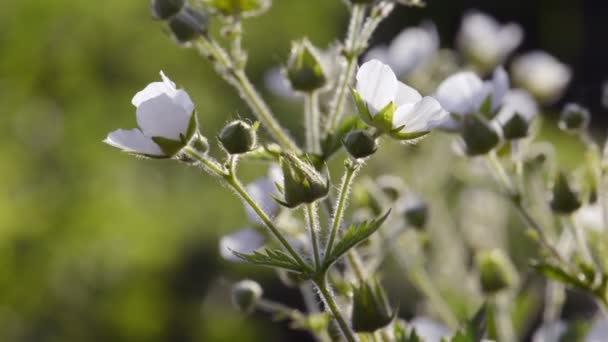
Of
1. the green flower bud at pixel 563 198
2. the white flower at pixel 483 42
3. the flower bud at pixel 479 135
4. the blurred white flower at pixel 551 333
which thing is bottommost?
the white flower at pixel 483 42

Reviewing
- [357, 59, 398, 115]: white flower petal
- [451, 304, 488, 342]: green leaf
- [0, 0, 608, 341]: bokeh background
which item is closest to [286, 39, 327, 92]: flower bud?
[357, 59, 398, 115]: white flower petal

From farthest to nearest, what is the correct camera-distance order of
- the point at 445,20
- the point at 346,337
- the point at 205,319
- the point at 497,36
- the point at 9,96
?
the point at 445,20
the point at 205,319
the point at 9,96
the point at 497,36
the point at 346,337

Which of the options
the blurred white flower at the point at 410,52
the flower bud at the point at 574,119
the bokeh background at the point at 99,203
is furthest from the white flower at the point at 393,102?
the bokeh background at the point at 99,203

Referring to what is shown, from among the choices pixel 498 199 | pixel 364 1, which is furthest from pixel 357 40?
pixel 498 199

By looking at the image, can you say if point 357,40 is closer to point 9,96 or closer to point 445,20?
point 9,96

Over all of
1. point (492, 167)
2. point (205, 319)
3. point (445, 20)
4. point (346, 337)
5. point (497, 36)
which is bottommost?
point (445, 20)

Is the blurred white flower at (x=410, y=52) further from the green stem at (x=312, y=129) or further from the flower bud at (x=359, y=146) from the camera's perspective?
the flower bud at (x=359, y=146)
